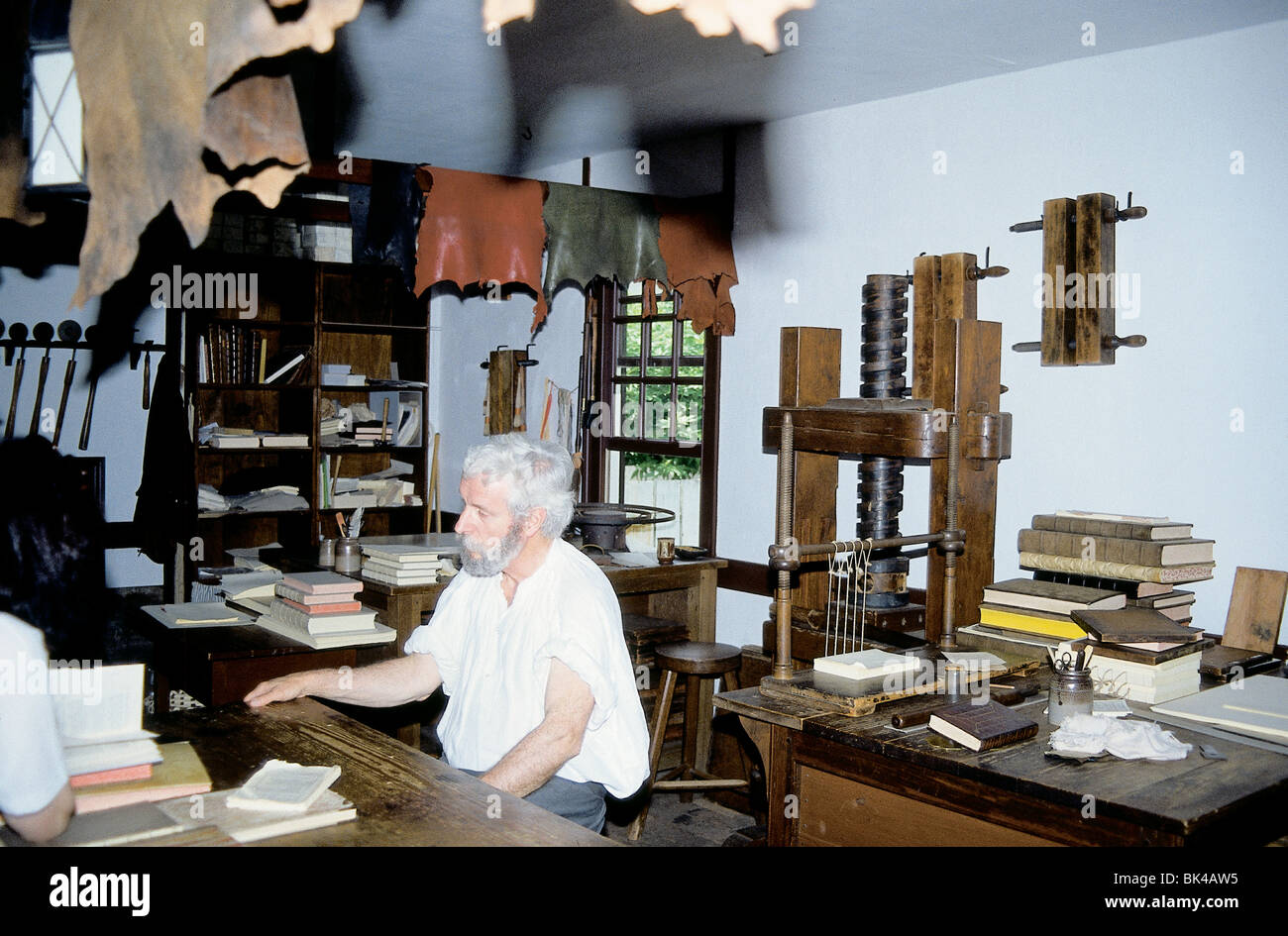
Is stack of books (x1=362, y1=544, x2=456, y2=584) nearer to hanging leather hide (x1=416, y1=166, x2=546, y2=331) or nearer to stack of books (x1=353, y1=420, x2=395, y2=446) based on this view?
hanging leather hide (x1=416, y1=166, x2=546, y2=331)

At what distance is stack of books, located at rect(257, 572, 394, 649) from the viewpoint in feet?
12.1

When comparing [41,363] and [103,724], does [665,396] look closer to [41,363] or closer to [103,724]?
[41,363]

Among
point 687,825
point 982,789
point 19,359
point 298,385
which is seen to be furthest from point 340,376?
point 982,789

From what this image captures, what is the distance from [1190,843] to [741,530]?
3.41 metres

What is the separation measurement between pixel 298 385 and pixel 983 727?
538 centimetres

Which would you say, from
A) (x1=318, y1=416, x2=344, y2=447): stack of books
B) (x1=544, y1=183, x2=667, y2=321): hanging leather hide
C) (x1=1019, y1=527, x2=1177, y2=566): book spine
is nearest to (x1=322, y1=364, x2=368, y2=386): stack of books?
(x1=318, y1=416, x2=344, y2=447): stack of books

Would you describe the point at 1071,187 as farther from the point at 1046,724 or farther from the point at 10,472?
the point at 10,472

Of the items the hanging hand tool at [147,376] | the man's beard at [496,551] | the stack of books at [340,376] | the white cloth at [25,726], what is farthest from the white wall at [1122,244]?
the hanging hand tool at [147,376]

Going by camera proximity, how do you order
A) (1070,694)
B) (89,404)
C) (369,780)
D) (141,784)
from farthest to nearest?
(89,404) < (1070,694) < (369,780) < (141,784)

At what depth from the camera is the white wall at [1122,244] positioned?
367 centimetres

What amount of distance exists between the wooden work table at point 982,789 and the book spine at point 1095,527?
29.8 inches

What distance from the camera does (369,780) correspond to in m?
2.22

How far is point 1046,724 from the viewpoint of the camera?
286cm

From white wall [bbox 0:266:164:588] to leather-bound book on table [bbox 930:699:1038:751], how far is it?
5.86 meters
